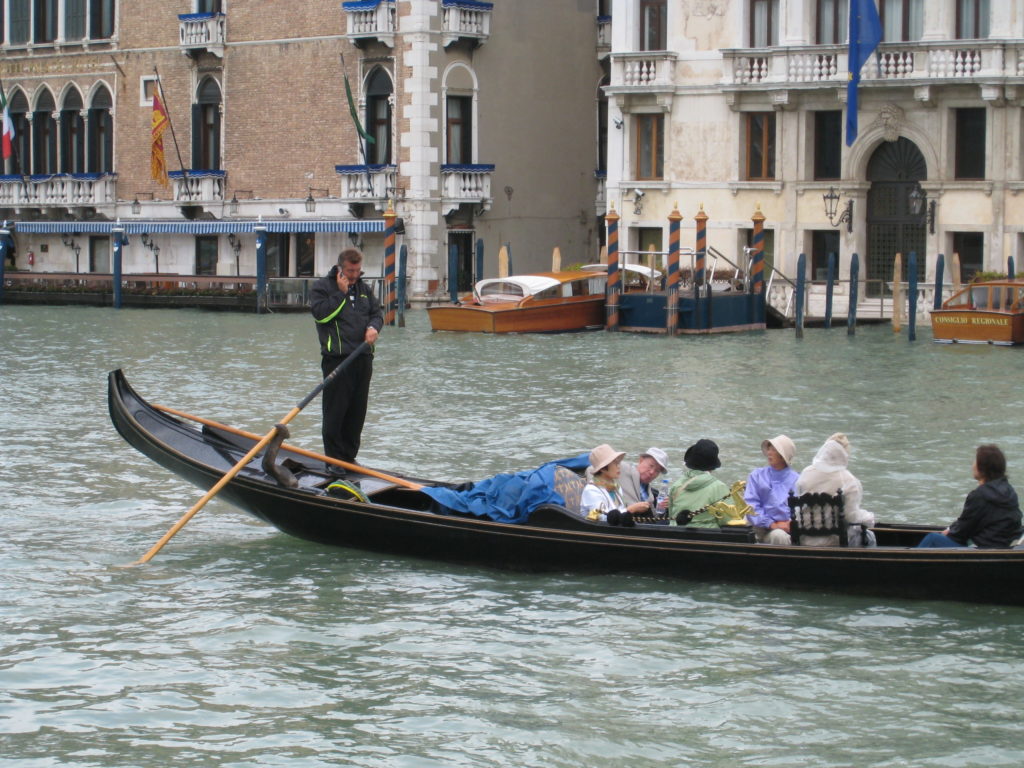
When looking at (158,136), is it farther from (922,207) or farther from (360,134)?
(922,207)

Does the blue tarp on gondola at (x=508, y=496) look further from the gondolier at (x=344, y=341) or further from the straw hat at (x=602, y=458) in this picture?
the gondolier at (x=344, y=341)

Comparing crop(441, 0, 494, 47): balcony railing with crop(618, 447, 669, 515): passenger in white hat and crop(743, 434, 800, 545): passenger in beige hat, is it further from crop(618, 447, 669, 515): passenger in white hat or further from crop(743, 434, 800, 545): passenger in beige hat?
crop(743, 434, 800, 545): passenger in beige hat

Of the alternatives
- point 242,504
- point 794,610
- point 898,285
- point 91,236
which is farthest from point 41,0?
point 794,610

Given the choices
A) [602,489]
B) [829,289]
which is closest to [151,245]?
[829,289]

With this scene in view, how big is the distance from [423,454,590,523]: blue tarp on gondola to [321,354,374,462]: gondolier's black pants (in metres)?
1.12

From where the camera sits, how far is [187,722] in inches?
238

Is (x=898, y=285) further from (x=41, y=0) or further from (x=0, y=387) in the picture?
(x=41, y=0)

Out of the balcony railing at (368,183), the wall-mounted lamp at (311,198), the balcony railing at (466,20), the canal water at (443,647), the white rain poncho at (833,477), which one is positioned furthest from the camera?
the wall-mounted lamp at (311,198)

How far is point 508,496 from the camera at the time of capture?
26.5ft

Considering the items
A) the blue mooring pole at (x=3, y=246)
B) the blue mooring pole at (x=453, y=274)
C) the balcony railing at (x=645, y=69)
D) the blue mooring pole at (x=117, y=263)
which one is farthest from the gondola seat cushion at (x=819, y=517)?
the blue mooring pole at (x=3, y=246)

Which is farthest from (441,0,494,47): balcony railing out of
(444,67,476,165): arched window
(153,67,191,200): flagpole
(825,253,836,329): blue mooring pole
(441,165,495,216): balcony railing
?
(825,253,836,329): blue mooring pole

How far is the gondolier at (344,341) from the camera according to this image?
9.23 metres

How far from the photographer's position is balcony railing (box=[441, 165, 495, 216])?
27.8m

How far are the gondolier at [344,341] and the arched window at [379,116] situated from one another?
19.2 metres
